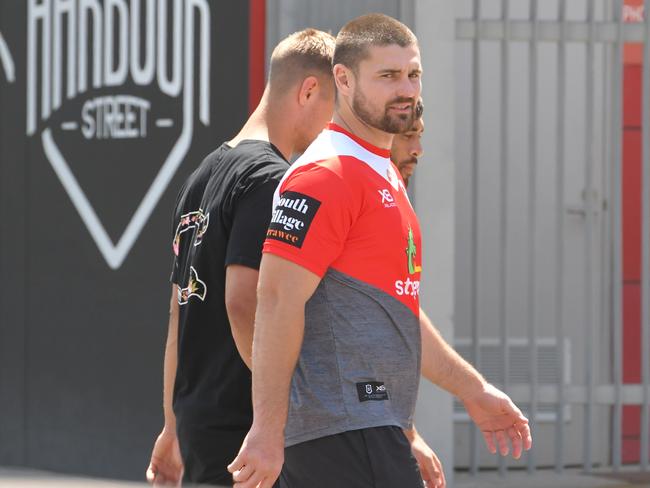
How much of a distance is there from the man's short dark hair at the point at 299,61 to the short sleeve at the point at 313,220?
689 millimetres

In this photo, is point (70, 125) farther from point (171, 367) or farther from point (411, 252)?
point (411, 252)

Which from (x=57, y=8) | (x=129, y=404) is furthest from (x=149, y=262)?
(x=57, y=8)

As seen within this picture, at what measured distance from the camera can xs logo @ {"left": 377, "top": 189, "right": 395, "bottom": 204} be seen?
9.20ft

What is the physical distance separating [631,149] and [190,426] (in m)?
4.01

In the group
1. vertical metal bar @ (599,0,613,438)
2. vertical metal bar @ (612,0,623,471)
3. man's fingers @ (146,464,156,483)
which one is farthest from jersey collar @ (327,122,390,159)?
vertical metal bar @ (599,0,613,438)

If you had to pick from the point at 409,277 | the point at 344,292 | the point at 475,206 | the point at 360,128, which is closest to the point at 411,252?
the point at 409,277

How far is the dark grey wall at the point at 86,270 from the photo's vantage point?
6297 mm

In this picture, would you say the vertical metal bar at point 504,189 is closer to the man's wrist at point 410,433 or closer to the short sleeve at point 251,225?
the man's wrist at point 410,433

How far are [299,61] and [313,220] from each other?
804mm

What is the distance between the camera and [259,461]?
8.59ft

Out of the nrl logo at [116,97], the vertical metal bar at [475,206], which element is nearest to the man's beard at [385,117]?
the vertical metal bar at [475,206]

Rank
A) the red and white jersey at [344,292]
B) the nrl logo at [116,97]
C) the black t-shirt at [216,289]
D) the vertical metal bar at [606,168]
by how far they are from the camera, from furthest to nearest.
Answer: the vertical metal bar at [606,168] < the nrl logo at [116,97] < the black t-shirt at [216,289] < the red and white jersey at [344,292]

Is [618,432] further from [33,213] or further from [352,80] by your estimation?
[352,80]

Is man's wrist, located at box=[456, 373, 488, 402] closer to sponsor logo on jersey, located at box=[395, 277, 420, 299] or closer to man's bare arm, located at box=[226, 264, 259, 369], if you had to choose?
sponsor logo on jersey, located at box=[395, 277, 420, 299]
